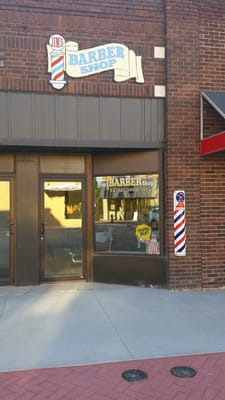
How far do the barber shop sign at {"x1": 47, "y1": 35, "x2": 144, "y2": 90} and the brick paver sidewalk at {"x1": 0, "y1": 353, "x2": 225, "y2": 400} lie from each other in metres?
5.10

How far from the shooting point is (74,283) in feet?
26.7

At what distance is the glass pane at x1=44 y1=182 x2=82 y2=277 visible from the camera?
26.8 feet

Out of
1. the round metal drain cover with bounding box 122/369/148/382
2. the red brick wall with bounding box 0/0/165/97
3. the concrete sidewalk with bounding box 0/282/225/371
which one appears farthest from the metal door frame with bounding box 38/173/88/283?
the round metal drain cover with bounding box 122/369/148/382

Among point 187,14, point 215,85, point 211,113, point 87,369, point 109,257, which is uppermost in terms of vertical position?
point 187,14

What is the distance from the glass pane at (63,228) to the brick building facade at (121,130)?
0.04 metres

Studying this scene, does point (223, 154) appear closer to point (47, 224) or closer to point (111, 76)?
point (111, 76)

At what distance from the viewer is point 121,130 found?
7715 mm

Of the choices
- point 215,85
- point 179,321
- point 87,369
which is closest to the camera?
point 87,369

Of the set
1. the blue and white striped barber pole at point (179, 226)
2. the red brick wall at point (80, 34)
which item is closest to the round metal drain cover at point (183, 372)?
the blue and white striped barber pole at point (179, 226)

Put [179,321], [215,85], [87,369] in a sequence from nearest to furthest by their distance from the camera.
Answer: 1. [87,369]
2. [179,321]
3. [215,85]

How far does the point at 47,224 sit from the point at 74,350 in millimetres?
3759

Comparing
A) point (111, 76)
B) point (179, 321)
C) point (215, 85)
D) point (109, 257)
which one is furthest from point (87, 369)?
point (215, 85)

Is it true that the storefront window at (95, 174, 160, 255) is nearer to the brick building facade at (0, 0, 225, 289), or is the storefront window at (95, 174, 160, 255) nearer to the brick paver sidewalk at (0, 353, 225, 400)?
the brick building facade at (0, 0, 225, 289)

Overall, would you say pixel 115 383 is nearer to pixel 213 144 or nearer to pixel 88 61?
pixel 213 144
